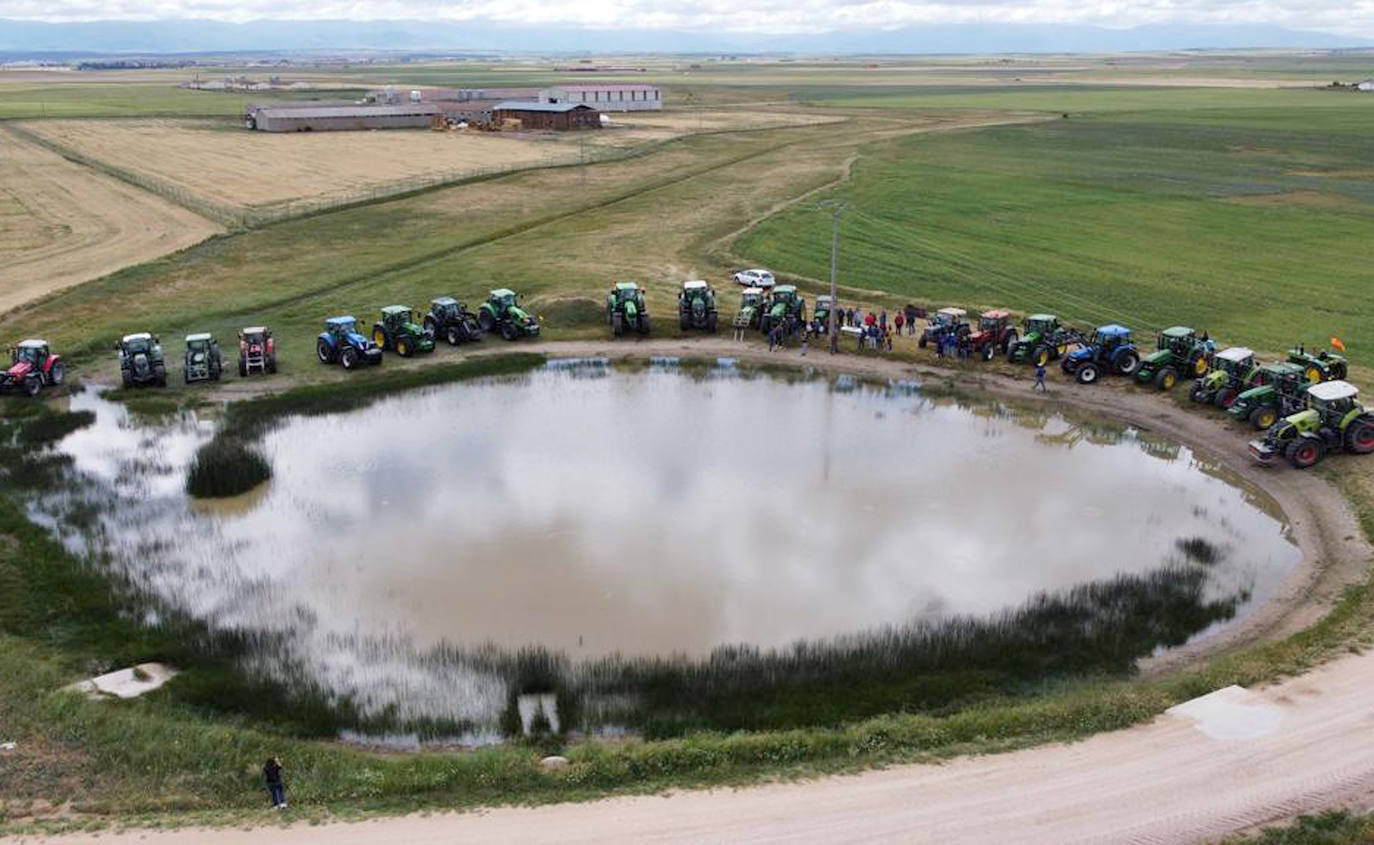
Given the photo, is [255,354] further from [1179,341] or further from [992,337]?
[1179,341]

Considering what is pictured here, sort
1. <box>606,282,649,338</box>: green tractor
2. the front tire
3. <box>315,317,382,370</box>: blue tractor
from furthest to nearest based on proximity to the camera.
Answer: <box>606,282,649,338</box>: green tractor, <box>315,317,382,370</box>: blue tractor, the front tire

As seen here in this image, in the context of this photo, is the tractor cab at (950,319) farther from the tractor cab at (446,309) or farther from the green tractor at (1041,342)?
the tractor cab at (446,309)

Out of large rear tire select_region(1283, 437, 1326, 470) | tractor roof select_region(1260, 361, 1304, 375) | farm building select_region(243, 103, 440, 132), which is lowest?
large rear tire select_region(1283, 437, 1326, 470)

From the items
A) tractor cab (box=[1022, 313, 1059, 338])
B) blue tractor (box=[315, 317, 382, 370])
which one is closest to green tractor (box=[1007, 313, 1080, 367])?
tractor cab (box=[1022, 313, 1059, 338])

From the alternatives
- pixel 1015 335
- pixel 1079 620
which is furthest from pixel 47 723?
pixel 1015 335

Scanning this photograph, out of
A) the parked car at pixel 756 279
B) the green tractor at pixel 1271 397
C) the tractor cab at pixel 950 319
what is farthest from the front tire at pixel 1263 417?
the parked car at pixel 756 279

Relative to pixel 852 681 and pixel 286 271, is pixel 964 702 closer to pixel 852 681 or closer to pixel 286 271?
pixel 852 681

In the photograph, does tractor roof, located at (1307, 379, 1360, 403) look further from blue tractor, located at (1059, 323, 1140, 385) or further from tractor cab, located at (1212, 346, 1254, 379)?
blue tractor, located at (1059, 323, 1140, 385)
